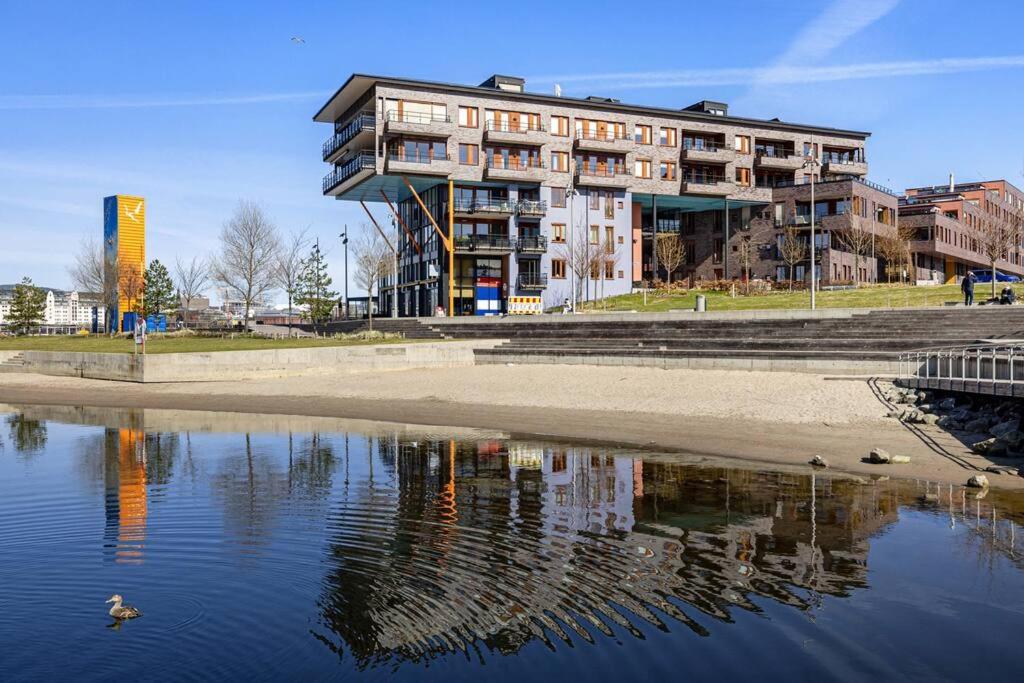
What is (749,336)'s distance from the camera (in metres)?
38.0

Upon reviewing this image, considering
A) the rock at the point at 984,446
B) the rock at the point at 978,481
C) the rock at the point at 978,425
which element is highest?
the rock at the point at 978,425

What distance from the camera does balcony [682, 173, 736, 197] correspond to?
251ft

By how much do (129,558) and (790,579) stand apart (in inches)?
348

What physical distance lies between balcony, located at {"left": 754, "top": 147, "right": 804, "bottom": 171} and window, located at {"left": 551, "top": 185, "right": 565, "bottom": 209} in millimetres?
22720

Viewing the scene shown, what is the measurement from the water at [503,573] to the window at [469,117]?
5182 cm

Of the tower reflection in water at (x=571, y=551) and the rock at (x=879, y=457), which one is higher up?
the rock at (x=879, y=457)

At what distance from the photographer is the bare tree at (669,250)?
73.9 meters

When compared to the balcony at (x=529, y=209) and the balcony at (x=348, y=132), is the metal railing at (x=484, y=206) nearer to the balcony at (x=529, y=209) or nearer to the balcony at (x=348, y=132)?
the balcony at (x=529, y=209)

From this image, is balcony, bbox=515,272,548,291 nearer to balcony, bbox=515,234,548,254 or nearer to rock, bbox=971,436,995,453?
balcony, bbox=515,234,548,254

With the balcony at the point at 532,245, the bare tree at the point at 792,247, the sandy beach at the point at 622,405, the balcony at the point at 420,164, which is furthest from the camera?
the bare tree at the point at 792,247

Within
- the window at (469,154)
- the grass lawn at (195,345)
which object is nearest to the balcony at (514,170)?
the window at (469,154)

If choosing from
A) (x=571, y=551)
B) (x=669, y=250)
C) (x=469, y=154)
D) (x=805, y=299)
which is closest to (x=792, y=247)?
(x=669, y=250)

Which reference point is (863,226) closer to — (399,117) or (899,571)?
(399,117)

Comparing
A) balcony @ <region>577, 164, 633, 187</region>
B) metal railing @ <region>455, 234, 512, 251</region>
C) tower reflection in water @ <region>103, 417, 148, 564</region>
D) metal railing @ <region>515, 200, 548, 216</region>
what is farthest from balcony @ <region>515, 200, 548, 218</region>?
tower reflection in water @ <region>103, 417, 148, 564</region>
